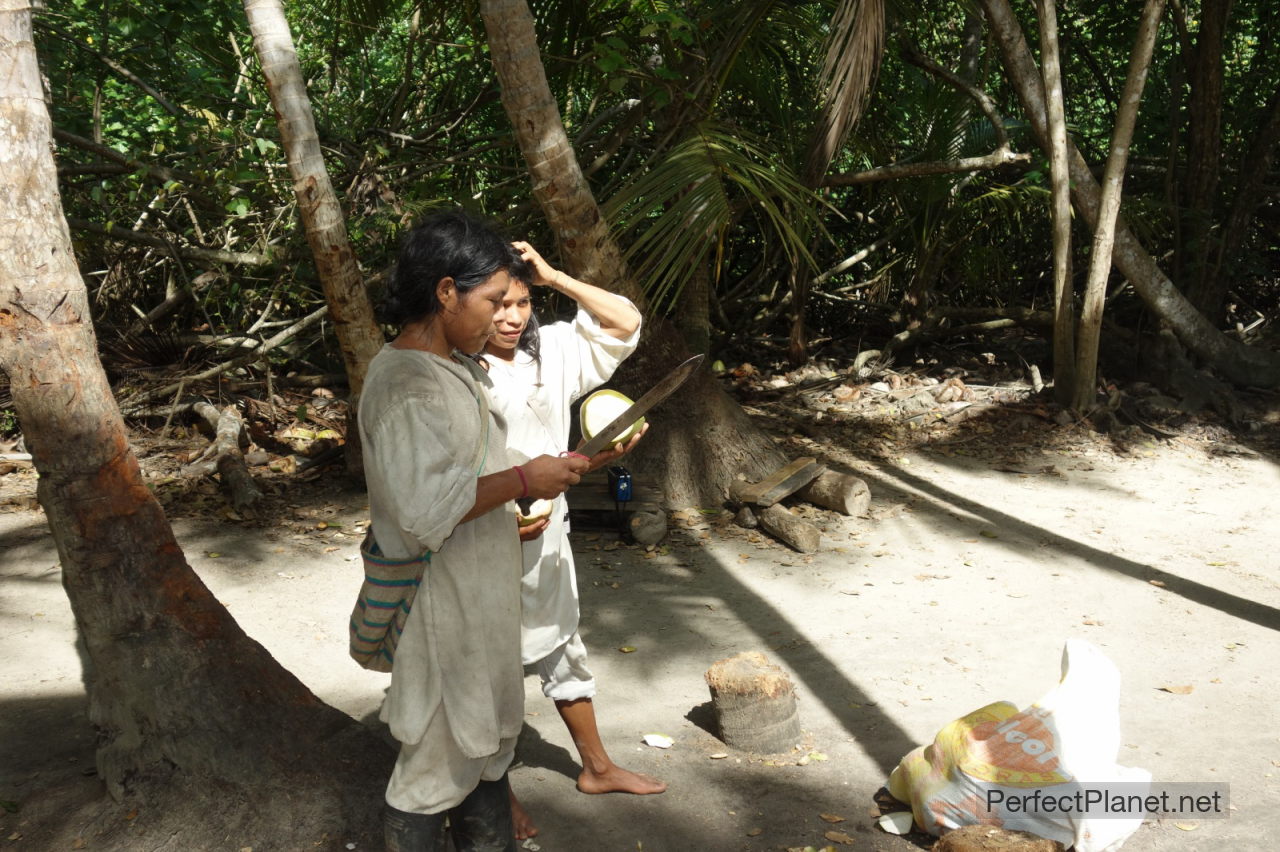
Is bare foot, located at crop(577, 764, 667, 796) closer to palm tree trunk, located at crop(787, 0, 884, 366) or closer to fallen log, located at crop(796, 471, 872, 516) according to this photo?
fallen log, located at crop(796, 471, 872, 516)

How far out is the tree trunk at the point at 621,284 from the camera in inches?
173

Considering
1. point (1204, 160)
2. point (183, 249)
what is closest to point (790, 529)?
point (183, 249)

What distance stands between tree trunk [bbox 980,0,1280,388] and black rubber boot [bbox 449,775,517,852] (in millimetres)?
6003

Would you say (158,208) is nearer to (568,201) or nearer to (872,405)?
(568,201)

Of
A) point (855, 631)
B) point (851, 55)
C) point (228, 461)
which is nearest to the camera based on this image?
point (855, 631)

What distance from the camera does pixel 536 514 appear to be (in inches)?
105

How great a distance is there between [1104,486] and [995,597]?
2.01 m

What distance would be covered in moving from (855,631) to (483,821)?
8.23 feet

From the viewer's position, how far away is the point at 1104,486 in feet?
21.2

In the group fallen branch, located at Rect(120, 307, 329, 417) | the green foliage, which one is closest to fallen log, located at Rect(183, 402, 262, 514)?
fallen branch, located at Rect(120, 307, 329, 417)

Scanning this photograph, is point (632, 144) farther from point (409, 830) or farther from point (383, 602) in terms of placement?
point (409, 830)

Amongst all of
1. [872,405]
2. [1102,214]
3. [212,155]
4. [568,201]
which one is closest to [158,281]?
[212,155]

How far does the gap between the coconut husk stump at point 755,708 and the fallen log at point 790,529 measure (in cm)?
198

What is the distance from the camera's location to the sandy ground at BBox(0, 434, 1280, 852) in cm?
316
